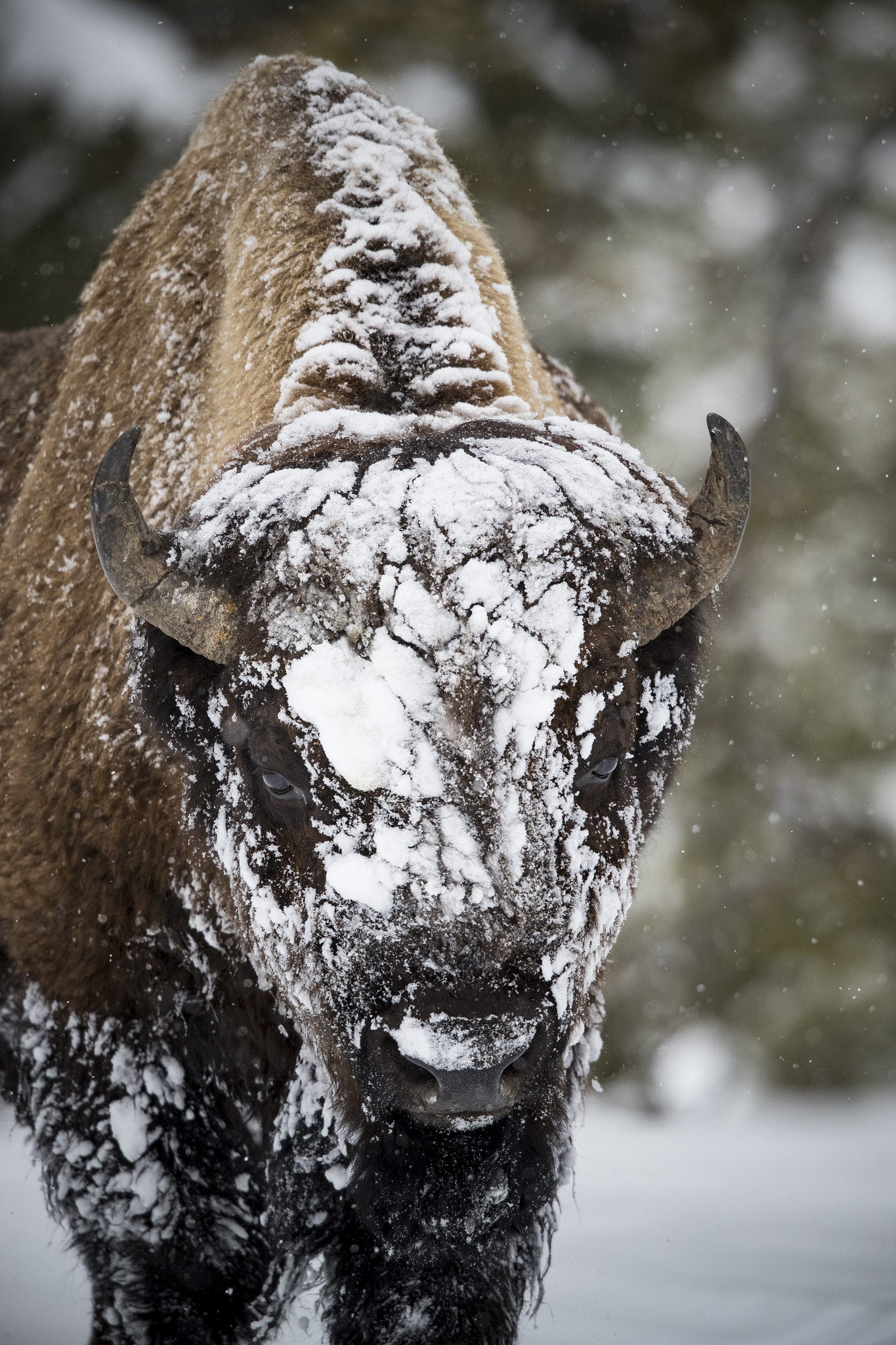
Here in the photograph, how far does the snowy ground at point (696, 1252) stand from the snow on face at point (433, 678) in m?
1.53

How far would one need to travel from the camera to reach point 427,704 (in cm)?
140

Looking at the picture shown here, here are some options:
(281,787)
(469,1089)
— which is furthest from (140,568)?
(469,1089)

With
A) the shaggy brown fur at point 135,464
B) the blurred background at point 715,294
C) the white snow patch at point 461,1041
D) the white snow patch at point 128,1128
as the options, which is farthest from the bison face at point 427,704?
the blurred background at point 715,294

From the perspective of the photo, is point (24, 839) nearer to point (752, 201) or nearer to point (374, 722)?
point (374, 722)

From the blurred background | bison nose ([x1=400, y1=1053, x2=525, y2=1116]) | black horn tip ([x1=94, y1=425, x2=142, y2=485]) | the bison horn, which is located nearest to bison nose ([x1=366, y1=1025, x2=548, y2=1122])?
bison nose ([x1=400, y1=1053, x2=525, y2=1116])

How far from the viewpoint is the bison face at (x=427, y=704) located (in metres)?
1.39

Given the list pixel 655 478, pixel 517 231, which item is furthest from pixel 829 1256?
pixel 517 231

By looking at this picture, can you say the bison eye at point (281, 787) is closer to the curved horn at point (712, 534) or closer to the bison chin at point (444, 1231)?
the bison chin at point (444, 1231)

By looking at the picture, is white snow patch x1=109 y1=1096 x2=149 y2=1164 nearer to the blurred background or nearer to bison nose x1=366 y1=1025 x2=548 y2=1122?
bison nose x1=366 y1=1025 x2=548 y2=1122

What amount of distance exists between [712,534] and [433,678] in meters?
0.67

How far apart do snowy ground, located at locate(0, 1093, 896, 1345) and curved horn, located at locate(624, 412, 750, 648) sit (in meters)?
2.01

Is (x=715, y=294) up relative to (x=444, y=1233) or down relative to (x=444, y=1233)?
up

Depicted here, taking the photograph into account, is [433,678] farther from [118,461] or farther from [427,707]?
[118,461]

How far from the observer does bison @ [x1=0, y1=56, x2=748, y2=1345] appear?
4.64 feet
